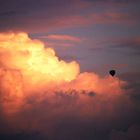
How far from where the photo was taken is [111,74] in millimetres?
148375
